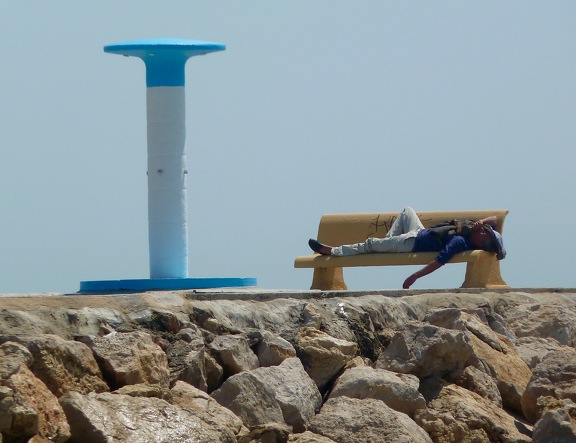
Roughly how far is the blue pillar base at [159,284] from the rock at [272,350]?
436cm

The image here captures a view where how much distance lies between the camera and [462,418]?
10547 mm

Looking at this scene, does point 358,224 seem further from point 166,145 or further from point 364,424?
point 364,424

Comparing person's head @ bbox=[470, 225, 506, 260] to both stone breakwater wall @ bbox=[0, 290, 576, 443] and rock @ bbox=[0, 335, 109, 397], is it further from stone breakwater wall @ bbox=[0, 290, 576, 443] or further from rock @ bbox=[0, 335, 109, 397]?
rock @ bbox=[0, 335, 109, 397]

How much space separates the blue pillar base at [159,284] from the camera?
584 inches

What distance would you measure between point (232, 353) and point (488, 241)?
507 centimetres

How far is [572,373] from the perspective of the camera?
11250mm

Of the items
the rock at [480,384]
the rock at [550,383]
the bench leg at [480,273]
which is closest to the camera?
the rock at [550,383]

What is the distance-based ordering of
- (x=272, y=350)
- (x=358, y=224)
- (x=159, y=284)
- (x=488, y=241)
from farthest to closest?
(x=358, y=224) < (x=159, y=284) < (x=488, y=241) < (x=272, y=350)

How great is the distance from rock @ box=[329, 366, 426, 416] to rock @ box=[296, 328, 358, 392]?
20 cm

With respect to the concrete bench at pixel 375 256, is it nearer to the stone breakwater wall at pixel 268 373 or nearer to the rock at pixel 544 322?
the rock at pixel 544 322

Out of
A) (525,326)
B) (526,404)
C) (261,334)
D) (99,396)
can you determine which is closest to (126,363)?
(99,396)

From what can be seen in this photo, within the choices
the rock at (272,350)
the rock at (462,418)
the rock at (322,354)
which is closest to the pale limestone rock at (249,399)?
the rock at (272,350)

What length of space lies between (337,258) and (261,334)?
4060mm

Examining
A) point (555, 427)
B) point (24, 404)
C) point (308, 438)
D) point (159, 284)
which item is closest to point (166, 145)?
point (159, 284)
